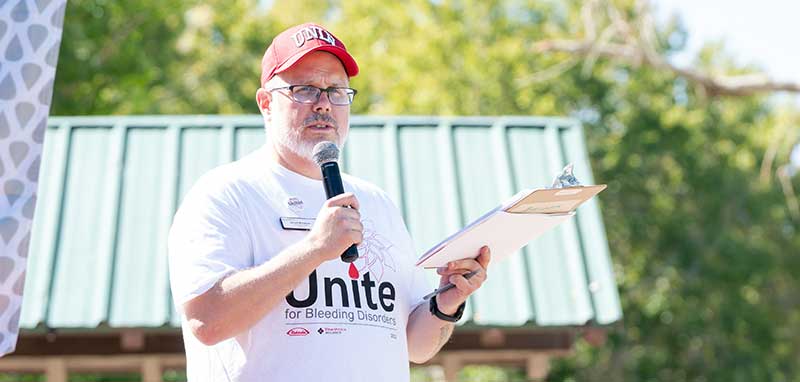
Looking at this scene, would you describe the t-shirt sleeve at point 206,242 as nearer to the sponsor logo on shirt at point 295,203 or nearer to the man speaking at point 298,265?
the man speaking at point 298,265

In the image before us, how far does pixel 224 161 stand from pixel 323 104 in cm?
363

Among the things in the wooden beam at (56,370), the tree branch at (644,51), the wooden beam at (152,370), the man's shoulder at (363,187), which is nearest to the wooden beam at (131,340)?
the wooden beam at (152,370)

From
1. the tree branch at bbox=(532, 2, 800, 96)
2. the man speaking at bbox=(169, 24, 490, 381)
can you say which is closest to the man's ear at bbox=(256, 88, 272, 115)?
the man speaking at bbox=(169, 24, 490, 381)

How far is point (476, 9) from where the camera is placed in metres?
22.8

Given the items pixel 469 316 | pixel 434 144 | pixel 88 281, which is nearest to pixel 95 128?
pixel 88 281

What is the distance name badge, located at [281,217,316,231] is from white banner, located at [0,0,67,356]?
2.63 ft

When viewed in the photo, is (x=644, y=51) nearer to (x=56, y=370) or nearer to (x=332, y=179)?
(x=56, y=370)

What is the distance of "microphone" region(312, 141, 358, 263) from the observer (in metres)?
2.92

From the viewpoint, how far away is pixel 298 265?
2.71 m

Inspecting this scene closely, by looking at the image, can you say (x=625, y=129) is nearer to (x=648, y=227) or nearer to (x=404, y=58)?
(x=648, y=227)

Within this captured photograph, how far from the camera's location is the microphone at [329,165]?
292 cm

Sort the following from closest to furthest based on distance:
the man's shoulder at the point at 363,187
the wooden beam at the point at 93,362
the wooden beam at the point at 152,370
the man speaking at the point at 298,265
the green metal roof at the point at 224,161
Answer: the man speaking at the point at 298,265
the man's shoulder at the point at 363,187
the green metal roof at the point at 224,161
the wooden beam at the point at 93,362
the wooden beam at the point at 152,370

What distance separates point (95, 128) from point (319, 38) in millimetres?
4145

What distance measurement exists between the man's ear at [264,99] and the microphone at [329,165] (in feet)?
0.94
